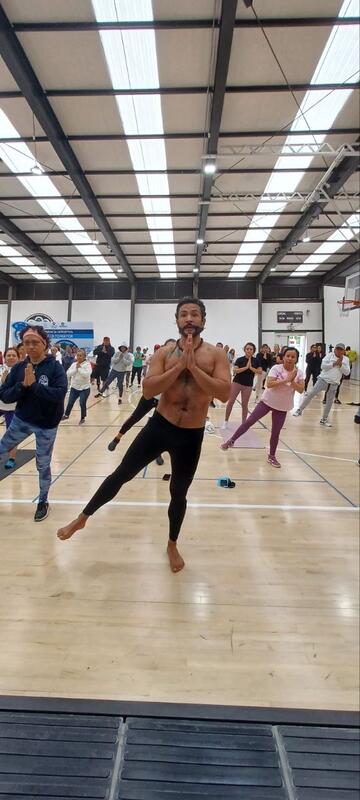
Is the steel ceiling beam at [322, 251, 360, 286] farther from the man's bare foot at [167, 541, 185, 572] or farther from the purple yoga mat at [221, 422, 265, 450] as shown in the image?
the man's bare foot at [167, 541, 185, 572]

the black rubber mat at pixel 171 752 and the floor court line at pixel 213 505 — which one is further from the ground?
the floor court line at pixel 213 505

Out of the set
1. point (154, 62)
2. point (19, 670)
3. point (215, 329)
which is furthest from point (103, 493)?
point (215, 329)

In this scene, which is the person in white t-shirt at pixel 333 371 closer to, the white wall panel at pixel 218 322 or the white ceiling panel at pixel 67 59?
the white ceiling panel at pixel 67 59

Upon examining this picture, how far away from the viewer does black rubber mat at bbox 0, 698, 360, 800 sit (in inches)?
40.4

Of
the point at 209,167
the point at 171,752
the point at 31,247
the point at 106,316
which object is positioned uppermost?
the point at 31,247

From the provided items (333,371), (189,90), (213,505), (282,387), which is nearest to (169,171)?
Result: (189,90)

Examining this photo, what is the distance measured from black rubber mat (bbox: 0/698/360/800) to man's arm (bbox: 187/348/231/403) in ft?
4.35

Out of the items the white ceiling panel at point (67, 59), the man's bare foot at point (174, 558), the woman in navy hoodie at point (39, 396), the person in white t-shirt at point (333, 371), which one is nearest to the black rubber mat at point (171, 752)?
the man's bare foot at point (174, 558)

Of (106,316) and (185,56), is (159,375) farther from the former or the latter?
(106,316)

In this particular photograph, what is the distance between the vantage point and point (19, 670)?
1488 mm

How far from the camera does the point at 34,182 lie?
429 inches

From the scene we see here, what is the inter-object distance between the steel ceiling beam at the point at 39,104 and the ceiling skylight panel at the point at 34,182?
3.15ft

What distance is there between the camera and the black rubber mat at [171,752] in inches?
40.4

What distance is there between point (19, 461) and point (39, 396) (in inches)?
86.1
